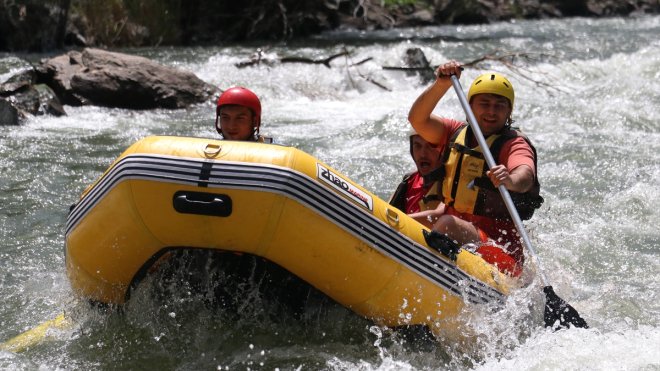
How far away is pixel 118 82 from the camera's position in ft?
32.3

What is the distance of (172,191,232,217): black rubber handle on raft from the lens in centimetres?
351

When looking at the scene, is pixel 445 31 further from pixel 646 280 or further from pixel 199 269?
pixel 199 269

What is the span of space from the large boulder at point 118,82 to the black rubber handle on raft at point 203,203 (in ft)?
21.6

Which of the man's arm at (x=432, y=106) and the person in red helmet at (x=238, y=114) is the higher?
the man's arm at (x=432, y=106)

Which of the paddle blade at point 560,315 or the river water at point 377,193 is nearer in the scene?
the river water at point 377,193

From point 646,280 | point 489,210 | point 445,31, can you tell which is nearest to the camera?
point 489,210

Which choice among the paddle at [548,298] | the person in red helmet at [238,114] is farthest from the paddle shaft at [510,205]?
the person in red helmet at [238,114]

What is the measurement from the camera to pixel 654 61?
12.5 meters

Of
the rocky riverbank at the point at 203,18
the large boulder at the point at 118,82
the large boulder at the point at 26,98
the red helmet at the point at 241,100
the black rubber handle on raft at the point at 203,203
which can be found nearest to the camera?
the black rubber handle on raft at the point at 203,203

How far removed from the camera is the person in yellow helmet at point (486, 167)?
14.4 ft

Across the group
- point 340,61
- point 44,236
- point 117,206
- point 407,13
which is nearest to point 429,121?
point 117,206

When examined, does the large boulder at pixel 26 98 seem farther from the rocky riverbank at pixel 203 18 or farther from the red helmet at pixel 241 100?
the red helmet at pixel 241 100

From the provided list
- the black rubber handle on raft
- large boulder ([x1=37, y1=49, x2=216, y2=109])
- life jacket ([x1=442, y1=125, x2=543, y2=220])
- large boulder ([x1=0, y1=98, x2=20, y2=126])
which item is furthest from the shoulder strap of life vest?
large boulder ([x1=37, y1=49, x2=216, y2=109])

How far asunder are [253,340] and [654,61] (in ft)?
32.4
